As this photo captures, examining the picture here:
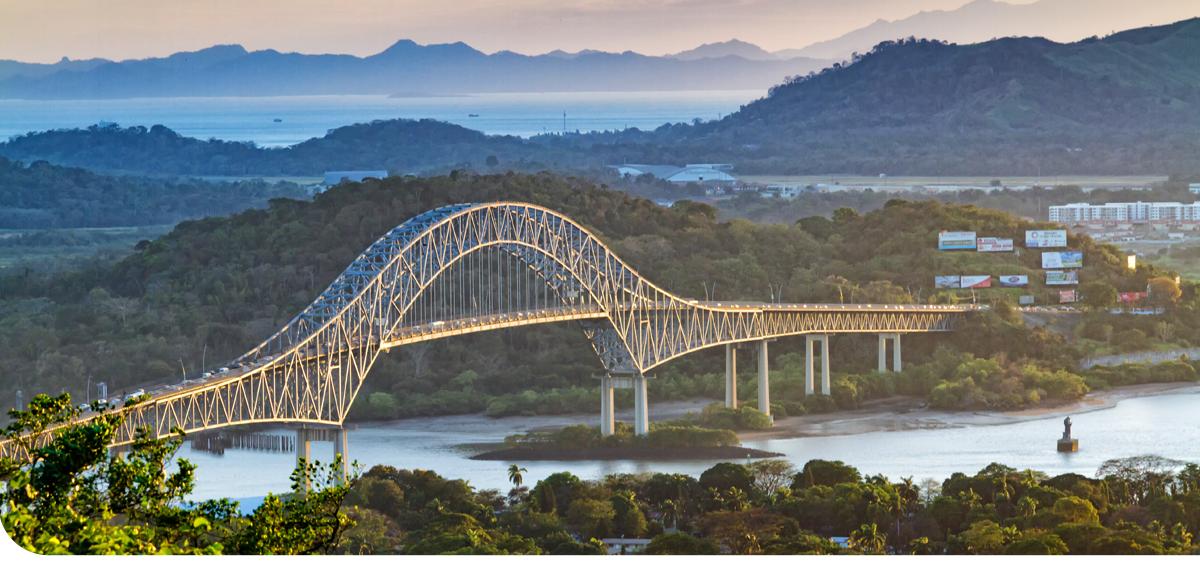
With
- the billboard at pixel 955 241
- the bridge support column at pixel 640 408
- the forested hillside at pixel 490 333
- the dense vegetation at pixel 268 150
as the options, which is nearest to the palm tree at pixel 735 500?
the bridge support column at pixel 640 408

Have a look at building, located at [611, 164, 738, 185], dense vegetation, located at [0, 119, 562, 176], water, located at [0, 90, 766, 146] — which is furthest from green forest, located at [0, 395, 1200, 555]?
building, located at [611, 164, 738, 185]

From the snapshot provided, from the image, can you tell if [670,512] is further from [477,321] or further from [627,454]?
[477,321]

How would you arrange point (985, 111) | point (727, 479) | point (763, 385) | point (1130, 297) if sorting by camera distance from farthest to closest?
point (985, 111)
point (1130, 297)
point (763, 385)
point (727, 479)

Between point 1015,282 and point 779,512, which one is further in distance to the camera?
point 1015,282

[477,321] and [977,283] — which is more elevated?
[977,283]

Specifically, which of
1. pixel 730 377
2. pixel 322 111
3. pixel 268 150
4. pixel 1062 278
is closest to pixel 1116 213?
pixel 1062 278

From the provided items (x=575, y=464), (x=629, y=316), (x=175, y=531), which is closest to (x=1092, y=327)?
(x=629, y=316)

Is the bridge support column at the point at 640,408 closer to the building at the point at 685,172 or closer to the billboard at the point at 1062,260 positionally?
the billboard at the point at 1062,260
